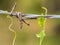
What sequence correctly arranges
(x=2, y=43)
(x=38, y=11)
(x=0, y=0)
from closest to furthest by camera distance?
1. (x=2, y=43)
2. (x=38, y=11)
3. (x=0, y=0)

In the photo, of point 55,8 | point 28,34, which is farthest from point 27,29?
point 55,8

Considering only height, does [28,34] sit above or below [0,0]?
below

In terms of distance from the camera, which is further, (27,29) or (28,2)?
(28,2)

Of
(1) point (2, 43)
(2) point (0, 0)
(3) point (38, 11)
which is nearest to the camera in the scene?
(1) point (2, 43)

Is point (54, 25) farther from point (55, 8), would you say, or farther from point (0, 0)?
point (0, 0)

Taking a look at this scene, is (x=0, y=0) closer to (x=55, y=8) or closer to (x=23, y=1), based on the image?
(x=23, y=1)

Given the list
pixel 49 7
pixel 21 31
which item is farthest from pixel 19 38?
pixel 49 7
